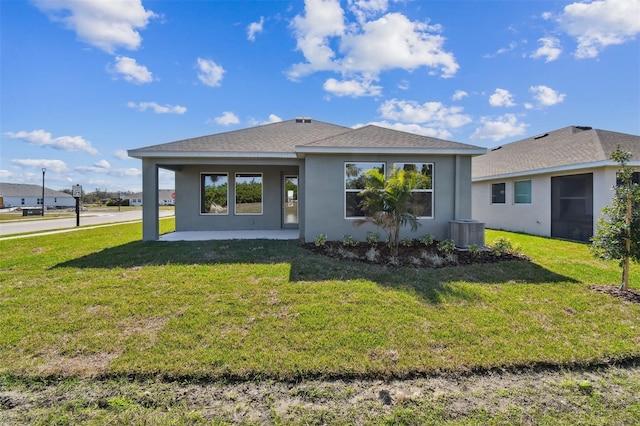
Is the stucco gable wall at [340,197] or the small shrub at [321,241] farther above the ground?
the stucco gable wall at [340,197]

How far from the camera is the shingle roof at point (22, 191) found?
64.2 metres

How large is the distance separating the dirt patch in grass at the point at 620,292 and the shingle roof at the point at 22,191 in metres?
92.2

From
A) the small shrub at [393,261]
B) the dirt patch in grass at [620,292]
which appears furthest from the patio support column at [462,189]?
the dirt patch in grass at [620,292]

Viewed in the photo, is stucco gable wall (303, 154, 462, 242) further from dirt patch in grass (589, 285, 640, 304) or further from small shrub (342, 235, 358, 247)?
dirt patch in grass (589, 285, 640, 304)

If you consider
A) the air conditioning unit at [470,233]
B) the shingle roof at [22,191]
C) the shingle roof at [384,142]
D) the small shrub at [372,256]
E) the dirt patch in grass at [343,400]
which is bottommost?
the dirt patch in grass at [343,400]

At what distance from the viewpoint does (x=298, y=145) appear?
973cm

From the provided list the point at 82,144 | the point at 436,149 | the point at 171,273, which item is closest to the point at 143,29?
the point at 171,273

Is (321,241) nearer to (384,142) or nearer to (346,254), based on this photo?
(346,254)

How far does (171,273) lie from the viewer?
19.6 ft

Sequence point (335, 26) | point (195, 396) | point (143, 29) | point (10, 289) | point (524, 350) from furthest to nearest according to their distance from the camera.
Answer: point (335, 26), point (143, 29), point (10, 289), point (524, 350), point (195, 396)

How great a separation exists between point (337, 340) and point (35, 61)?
13904 millimetres

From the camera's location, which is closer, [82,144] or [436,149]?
[436,149]

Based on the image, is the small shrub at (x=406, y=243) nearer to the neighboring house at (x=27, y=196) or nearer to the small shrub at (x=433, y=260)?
the small shrub at (x=433, y=260)

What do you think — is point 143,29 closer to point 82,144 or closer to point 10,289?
point 10,289
